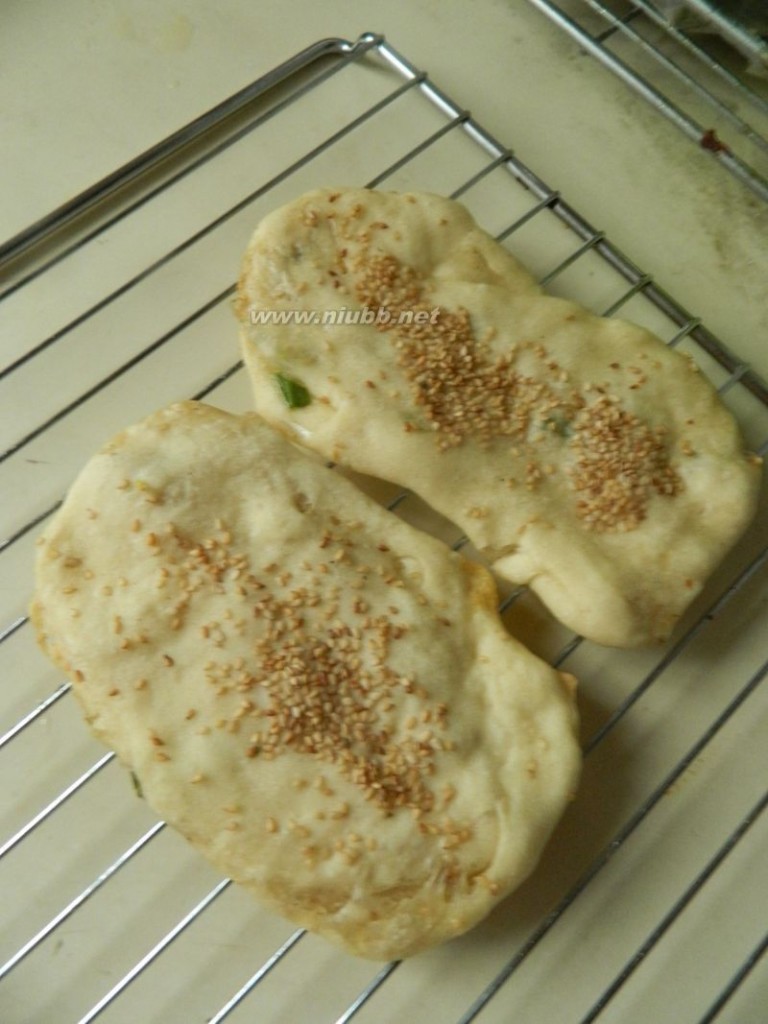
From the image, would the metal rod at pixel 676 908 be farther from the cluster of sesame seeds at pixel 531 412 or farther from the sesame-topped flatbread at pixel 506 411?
the cluster of sesame seeds at pixel 531 412

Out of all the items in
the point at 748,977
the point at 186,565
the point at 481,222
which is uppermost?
the point at 481,222

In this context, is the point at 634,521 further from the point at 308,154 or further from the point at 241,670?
the point at 308,154

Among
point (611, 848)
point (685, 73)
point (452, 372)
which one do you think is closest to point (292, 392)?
point (452, 372)

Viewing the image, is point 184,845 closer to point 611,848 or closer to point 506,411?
point 611,848

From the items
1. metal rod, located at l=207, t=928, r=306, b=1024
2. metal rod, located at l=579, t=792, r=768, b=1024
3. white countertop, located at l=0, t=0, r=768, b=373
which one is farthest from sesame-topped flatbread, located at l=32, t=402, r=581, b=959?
white countertop, located at l=0, t=0, r=768, b=373

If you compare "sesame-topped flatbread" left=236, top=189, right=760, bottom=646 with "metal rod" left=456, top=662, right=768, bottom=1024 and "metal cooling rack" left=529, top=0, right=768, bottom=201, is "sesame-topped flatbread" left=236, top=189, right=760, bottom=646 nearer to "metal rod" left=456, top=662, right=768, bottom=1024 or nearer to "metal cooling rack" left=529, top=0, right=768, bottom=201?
"metal rod" left=456, top=662, right=768, bottom=1024

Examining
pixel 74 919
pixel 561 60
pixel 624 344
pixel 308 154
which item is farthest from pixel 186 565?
pixel 561 60

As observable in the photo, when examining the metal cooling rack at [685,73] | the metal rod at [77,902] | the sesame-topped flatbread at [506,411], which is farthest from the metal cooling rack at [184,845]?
the metal cooling rack at [685,73]
